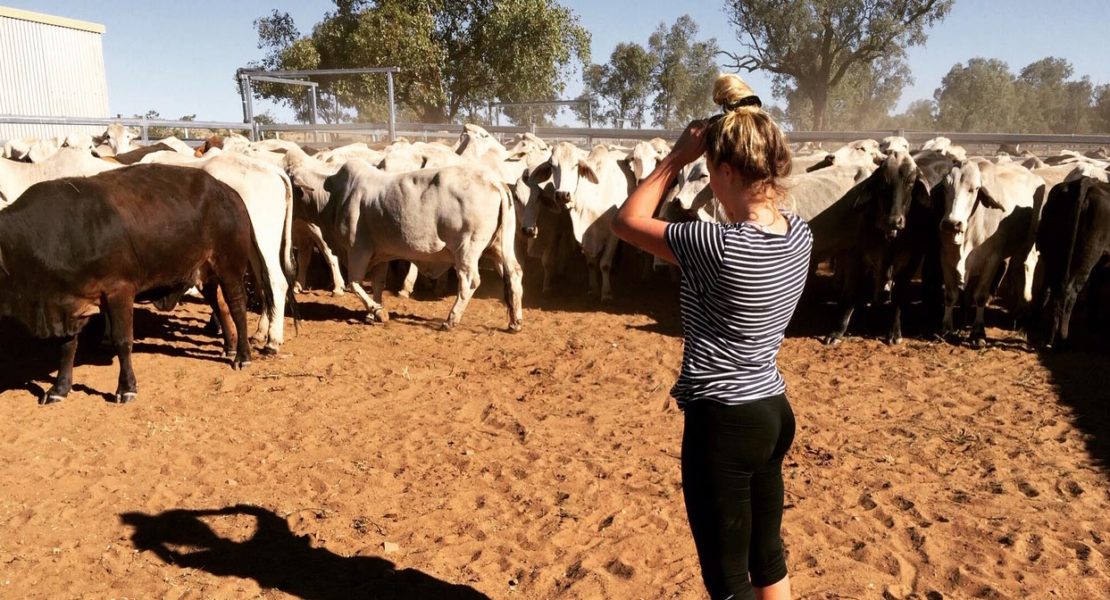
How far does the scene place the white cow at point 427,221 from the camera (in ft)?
30.5

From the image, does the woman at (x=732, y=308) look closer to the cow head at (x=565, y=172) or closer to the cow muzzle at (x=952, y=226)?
the cow muzzle at (x=952, y=226)

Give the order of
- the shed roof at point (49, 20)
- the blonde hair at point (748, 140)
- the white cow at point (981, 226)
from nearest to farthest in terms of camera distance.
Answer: the blonde hair at point (748, 140) → the white cow at point (981, 226) → the shed roof at point (49, 20)

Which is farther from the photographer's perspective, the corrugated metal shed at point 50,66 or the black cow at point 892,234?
the corrugated metal shed at point 50,66

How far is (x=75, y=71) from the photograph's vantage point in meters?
27.4

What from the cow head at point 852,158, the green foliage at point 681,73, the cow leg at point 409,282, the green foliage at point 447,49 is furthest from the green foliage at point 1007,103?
the cow leg at point 409,282

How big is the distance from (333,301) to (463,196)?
3.06 meters

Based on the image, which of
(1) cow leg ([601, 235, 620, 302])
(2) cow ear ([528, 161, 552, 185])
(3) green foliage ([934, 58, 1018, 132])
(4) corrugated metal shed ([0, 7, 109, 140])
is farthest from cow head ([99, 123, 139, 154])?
(3) green foliage ([934, 58, 1018, 132])

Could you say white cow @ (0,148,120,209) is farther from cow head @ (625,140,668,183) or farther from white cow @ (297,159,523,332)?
cow head @ (625,140,668,183)

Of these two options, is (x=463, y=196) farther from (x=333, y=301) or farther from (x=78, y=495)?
(x=78, y=495)

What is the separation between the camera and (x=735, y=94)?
260cm

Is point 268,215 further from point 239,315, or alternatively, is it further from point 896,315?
point 896,315

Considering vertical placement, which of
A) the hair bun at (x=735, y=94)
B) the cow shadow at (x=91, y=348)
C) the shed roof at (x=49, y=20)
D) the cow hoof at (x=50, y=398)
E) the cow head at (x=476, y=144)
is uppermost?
the shed roof at (x=49, y=20)

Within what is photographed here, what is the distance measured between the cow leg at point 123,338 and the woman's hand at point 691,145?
5838 millimetres

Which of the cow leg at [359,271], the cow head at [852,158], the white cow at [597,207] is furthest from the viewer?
the cow head at [852,158]
